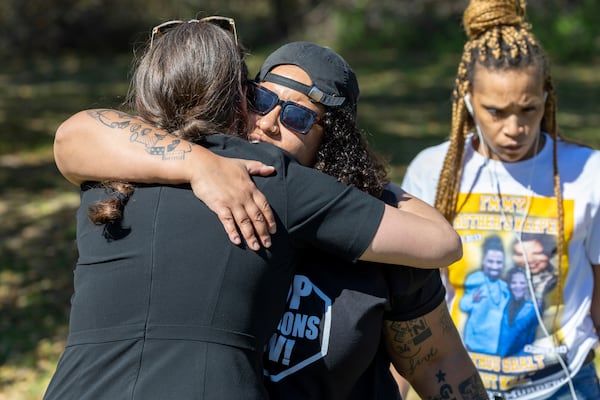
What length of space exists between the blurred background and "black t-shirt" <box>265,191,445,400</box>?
0.79m

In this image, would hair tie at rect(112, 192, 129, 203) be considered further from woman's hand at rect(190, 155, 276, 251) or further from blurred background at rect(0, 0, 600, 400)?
blurred background at rect(0, 0, 600, 400)

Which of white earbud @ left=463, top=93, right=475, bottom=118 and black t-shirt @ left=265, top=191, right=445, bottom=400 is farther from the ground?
white earbud @ left=463, top=93, right=475, bottom=118

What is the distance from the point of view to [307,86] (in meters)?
2.31

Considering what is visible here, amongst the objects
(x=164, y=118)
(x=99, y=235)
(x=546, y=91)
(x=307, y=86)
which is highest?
(x=546, y=91)

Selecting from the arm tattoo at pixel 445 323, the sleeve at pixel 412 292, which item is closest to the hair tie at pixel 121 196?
the sleeve at pixel 412 292

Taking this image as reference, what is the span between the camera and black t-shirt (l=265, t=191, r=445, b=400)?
2086 millimetres

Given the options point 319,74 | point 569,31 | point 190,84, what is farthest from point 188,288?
point 569,31

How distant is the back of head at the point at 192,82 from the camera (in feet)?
6.86

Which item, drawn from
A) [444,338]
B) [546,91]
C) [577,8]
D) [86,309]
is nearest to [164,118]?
[86,309]

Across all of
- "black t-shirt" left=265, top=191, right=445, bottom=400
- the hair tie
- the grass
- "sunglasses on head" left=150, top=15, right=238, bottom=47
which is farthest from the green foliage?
the hair tie

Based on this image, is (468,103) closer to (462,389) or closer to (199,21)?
(462,389)

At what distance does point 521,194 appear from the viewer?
10.6ft

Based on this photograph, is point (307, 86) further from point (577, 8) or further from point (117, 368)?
point (577, 8)

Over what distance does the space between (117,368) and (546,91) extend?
7.11 feet
